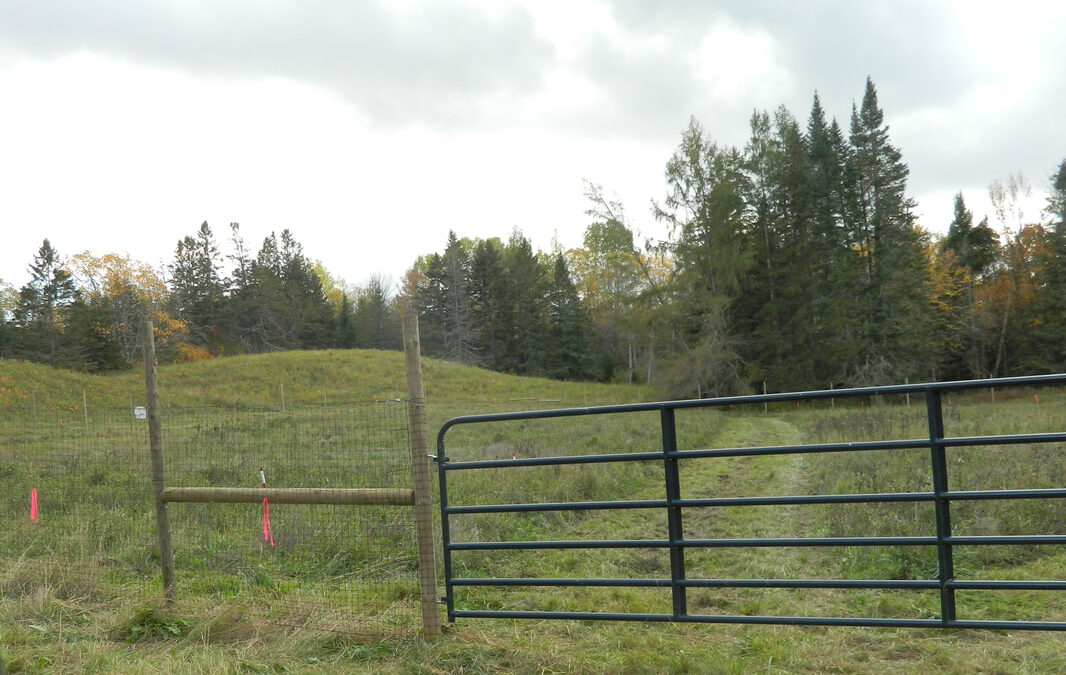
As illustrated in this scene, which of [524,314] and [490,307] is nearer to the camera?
[524,314]

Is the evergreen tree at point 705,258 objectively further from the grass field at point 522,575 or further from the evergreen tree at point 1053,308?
the grass field at point 522,575

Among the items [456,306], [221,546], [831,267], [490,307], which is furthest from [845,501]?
[456,306]

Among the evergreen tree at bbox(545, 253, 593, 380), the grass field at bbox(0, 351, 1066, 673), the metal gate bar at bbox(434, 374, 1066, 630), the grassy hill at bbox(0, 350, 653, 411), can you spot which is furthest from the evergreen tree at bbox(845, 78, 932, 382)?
the metal gate bar at bbox(434, 374, 1066, 630)

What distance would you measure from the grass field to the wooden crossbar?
30.8 inches

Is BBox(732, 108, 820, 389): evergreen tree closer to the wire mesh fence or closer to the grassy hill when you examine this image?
the grassy hill

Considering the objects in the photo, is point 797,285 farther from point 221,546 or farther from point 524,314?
point 221,546

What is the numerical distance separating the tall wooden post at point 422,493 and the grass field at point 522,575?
0.65ft

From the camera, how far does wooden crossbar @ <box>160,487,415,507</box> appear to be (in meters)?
5.05

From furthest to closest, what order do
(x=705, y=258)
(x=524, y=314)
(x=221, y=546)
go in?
(x=524, y=314) → (x=705, y=258) → (x=221, y=546)

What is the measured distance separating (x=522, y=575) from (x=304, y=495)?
2.27 metres

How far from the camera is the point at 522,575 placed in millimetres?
6637

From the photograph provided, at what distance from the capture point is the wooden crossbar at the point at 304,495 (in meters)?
5.05

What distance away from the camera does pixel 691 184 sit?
131 feet

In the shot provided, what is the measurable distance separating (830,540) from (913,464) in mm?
7056
